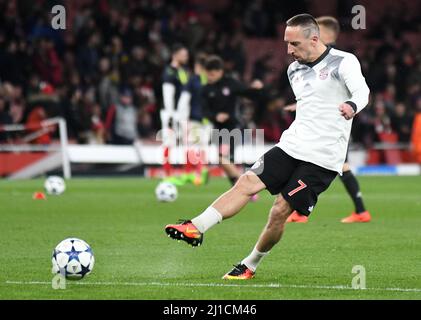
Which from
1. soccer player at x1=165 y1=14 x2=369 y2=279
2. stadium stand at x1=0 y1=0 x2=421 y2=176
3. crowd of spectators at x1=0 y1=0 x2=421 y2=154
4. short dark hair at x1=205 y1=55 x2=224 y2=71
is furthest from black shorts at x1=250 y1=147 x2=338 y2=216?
crowd of spectators at x1=0 y1=0 x2=421 y2=154

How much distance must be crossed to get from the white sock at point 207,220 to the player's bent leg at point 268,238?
0.44 meters

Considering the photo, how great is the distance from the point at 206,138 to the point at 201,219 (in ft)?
47.5

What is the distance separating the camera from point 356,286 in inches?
316

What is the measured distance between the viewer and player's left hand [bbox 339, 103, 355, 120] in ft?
25.8

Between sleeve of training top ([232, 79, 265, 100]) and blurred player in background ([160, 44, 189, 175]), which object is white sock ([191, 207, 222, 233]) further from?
blurred player in background ([160, 44, 189, 175])

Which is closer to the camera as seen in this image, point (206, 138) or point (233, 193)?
point (233, 193)

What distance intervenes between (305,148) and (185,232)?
1200mm

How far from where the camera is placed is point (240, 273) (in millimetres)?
8539

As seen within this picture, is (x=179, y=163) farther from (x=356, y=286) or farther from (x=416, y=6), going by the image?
(x=356, y=286)

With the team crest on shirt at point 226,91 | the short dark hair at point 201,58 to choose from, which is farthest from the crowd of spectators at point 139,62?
the team crest on shirt at point 226,91

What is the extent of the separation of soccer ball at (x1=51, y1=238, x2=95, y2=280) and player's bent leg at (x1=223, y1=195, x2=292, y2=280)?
1.15m

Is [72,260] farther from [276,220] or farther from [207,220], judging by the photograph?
[276,220]
